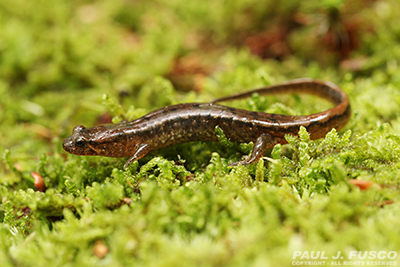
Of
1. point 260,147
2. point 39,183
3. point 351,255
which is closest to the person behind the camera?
point 351,255

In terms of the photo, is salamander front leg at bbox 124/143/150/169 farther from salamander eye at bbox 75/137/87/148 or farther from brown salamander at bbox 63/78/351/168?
salamander eye at bbox 75/137/87/148

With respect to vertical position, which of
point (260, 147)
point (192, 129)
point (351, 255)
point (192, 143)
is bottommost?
point (351, 255)

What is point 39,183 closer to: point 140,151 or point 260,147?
point 140,151

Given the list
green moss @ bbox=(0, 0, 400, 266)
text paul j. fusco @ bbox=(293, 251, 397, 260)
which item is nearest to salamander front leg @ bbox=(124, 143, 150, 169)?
green moss @ bbox=(0, 0, 400, 266)

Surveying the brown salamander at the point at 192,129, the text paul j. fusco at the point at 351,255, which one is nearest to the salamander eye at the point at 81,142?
the brown salamander at the point at 192,129

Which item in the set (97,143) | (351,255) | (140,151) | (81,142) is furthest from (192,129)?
(351,255)

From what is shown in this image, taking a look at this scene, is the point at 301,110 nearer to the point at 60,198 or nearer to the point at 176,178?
the point at 176,178
